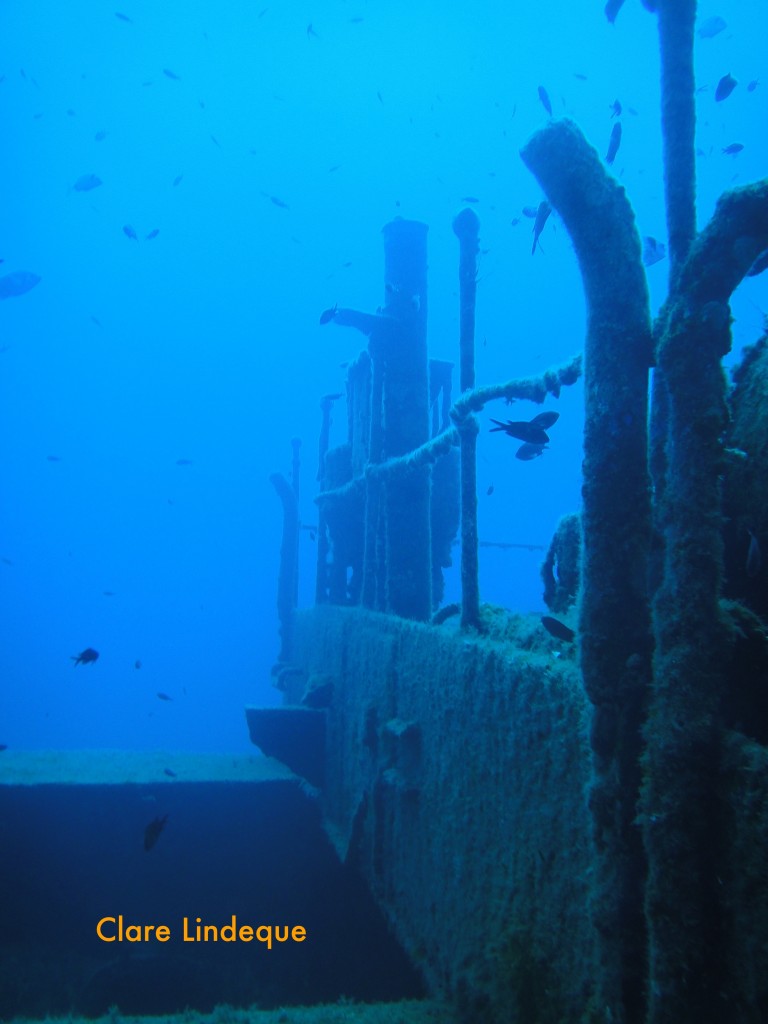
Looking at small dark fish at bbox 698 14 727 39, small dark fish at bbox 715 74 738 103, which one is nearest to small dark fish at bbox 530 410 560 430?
small dark fish at bbox 715 74 738 103

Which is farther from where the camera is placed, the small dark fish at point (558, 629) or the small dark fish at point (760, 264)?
the small dark fish at point (558, 629)

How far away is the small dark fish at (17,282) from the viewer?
52.7 feet

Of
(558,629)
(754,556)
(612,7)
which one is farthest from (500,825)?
(612,7)

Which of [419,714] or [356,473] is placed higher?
[356,473]

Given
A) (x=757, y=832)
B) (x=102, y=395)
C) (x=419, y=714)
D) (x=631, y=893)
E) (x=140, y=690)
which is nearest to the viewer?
(x=757, y=832)

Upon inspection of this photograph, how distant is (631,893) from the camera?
223cm

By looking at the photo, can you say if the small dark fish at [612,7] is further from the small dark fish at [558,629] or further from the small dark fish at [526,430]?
the small dark fish at [558,629]

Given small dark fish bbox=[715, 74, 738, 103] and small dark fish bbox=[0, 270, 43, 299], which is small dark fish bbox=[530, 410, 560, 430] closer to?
small dark fish bbox=[715, 74, 738, 103]

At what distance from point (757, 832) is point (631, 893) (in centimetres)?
63

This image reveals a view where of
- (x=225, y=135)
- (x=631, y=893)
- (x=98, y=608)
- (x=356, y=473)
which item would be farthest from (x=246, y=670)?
(x=225, y=135)

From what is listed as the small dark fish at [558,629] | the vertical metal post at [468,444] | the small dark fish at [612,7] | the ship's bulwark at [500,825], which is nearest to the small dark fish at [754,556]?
the ship's bulwark at [500,825]

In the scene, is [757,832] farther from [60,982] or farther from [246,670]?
[246,670]

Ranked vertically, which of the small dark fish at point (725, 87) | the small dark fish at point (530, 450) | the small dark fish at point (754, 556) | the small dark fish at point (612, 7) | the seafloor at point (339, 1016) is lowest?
the seafloor at point (339, 1016)

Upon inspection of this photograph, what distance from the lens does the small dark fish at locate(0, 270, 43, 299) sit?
52.7 feet
